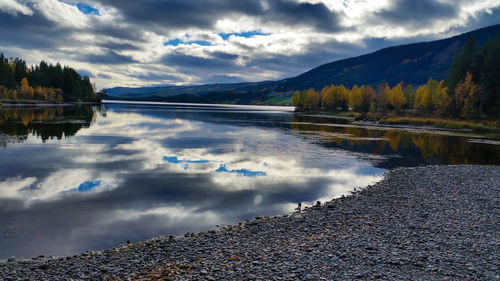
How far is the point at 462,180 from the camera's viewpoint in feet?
94.4

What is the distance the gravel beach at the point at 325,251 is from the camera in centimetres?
1174

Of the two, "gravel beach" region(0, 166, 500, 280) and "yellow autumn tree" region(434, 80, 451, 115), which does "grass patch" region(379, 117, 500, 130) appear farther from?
"gravel beach" region(0, 166, 500, 280)

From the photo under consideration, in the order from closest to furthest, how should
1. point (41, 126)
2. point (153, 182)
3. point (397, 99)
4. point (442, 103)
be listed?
point (153, 182) < point (41, 126) < point (442, 103) < point (397, 99)

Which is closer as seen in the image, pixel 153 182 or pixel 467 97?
pixel 153 182

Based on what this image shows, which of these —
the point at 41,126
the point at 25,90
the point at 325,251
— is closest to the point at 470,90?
the point at 325,251

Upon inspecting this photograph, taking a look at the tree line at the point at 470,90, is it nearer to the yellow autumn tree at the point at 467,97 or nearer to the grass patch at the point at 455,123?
the yellow autumn tree at the point at 467,97

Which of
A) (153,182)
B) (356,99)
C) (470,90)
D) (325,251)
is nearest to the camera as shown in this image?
(325,251)

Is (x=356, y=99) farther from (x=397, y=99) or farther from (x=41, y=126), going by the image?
(x=41, y=126)

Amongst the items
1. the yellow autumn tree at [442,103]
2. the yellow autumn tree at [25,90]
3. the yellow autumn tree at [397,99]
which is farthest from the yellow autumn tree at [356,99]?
the yellow autumn tree at [25,90]

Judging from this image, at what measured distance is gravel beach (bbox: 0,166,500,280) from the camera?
1174 centimetres

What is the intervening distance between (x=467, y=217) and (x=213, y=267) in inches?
597

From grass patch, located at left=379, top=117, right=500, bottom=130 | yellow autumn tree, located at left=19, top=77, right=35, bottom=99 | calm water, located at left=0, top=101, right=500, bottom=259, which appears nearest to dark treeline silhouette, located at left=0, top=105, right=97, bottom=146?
calm water, located at left=0, top=101, right=500, bottom=259

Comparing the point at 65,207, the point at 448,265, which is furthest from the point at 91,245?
the point at 448,265

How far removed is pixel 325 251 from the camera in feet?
45.3
